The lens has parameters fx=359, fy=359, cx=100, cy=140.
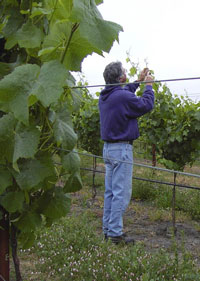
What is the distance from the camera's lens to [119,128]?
11.4 ft

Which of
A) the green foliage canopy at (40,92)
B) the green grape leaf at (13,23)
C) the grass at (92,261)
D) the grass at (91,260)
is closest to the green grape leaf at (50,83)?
the green foliage canopy at (40,92)

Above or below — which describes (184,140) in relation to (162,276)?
above

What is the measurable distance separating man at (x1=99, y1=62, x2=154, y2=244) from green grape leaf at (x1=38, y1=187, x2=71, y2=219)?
2232 millimetres

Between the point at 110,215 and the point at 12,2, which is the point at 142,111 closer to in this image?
the point at 110,215

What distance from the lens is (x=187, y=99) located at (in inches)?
231

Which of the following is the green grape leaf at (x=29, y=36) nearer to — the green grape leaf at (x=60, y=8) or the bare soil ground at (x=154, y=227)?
the green grape leaf at (x=60, y=8)

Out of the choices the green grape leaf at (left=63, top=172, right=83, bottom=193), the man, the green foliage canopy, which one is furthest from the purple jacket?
the green grape leaf at (left=63, top=172, right=83, bottom=193)

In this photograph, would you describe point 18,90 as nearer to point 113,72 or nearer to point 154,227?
point 113,72

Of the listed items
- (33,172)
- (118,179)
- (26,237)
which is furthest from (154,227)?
(33,172)

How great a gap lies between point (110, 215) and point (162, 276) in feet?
3.97

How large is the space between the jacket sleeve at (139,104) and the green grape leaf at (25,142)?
8.19 ft

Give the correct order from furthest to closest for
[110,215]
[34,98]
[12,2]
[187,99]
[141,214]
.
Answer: [187,99], [141,214], [110,215], [12,2], [34,98]

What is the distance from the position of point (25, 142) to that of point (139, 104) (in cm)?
254

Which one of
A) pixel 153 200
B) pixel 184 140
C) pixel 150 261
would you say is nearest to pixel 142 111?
pixel 150 261
